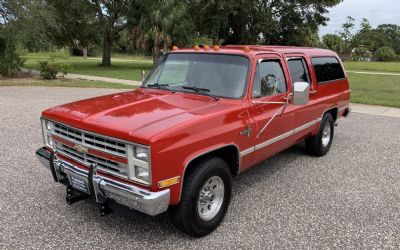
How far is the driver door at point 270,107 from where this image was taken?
15.1 ft

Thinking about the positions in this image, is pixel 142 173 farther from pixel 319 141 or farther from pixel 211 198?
pixel 319 141

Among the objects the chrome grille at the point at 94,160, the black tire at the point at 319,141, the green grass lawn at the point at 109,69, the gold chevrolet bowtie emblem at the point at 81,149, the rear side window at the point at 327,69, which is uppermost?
the rear side window at the point at 327,69

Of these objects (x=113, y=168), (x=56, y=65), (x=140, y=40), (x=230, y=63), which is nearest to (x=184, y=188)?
(x=113, y=168)

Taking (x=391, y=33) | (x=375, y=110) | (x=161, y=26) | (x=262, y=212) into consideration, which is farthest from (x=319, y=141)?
(x=391, y=33)

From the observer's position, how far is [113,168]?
356 cm

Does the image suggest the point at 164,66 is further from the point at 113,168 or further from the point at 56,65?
the point at 56,65

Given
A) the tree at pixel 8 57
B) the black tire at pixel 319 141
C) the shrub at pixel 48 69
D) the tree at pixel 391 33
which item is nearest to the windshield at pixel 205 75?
the black tire at pixel 319 141

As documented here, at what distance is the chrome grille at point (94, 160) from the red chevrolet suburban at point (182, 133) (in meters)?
0.01

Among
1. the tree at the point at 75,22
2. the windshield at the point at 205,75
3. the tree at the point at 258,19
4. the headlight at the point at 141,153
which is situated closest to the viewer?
the headlight at the point at 141,153

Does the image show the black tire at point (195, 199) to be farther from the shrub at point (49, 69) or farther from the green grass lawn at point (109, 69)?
the shrub at point (49, 69)

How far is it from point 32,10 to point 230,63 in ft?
57.2

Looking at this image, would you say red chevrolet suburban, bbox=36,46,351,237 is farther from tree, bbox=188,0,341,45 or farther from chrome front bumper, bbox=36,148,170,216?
tree, bbox=188,0,341,45

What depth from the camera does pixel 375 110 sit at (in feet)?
40.1

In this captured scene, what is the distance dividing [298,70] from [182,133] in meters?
2.99
